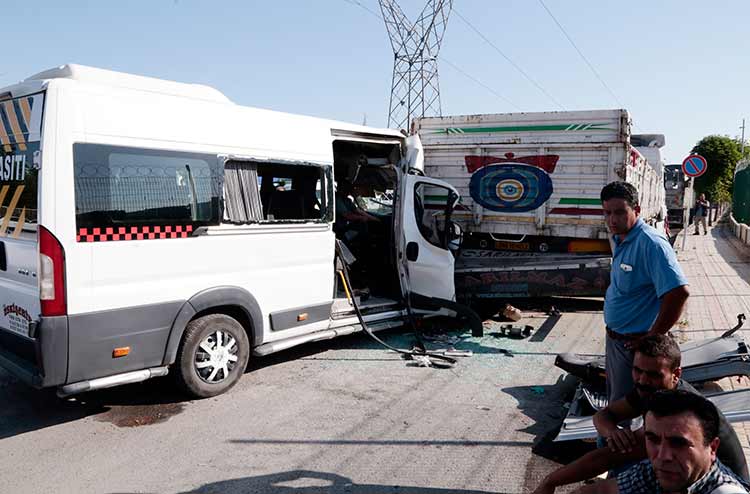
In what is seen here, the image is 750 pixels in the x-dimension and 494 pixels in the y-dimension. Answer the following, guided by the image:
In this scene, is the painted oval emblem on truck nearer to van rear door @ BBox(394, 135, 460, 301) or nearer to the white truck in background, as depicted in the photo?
the white truck in background

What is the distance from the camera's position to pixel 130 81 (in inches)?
199

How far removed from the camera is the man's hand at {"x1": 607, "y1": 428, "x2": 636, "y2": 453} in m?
2.87

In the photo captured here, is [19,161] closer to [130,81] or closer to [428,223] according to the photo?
[130,81]

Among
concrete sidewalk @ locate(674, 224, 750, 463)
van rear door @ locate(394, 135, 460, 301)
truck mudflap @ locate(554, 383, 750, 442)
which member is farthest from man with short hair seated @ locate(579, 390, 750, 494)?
van rear door @ locate(394, 135, 460, 301)

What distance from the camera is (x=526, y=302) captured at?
988 cm

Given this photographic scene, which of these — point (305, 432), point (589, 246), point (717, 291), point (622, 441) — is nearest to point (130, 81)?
point (305, 432)

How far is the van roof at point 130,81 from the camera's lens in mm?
4660

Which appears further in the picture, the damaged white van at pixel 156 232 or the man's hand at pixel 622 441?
the damaged white van at pixel 156 232

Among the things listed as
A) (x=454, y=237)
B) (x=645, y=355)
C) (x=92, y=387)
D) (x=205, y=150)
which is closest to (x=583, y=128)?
(x=454, y=237)

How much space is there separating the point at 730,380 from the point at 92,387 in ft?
18.8

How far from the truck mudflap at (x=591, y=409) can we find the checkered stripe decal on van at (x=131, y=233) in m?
3.43

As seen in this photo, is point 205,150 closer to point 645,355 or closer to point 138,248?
point 138,248

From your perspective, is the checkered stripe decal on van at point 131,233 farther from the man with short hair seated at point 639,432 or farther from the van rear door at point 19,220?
the man with short hair seated at point 639,432

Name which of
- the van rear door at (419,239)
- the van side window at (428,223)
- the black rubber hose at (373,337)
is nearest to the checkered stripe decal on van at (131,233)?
the black rubber hose at (373,337)
